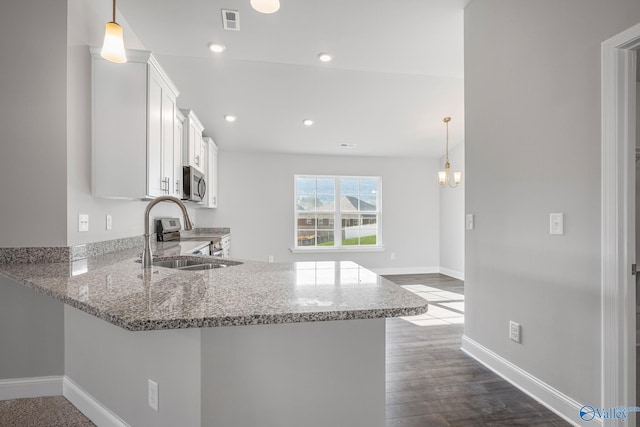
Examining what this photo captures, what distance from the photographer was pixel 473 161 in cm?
266

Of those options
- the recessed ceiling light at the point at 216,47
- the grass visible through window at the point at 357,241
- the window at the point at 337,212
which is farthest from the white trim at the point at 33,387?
the grass visible through window at the point at 357,241

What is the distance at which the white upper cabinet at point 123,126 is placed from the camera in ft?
7.36

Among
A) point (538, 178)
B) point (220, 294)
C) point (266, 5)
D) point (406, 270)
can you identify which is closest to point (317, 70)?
point (266, 5)

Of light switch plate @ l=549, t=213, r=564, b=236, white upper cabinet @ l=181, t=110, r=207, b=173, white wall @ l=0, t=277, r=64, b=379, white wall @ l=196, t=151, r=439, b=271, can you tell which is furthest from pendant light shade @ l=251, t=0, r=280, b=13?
white wall @ l=196, t=151, r=439, b=271

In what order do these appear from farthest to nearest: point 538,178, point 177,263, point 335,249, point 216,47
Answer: point 335,249
point 216,47
point 177,263
point 538,178

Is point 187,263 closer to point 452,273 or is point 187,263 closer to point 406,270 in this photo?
point 406,270

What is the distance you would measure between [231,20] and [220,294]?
257cm

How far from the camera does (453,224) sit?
20.2ft

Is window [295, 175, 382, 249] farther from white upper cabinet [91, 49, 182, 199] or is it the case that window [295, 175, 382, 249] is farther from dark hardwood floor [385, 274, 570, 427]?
white upper cabinet [91, 49, 182, 199]

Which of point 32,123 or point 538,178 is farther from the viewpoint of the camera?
point 538,178

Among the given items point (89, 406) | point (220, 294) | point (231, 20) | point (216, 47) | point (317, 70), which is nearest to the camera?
point (220, 294)

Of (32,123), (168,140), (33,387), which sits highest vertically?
(168,140)

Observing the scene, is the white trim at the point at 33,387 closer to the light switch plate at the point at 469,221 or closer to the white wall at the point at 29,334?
the white wall at the point at 29,334

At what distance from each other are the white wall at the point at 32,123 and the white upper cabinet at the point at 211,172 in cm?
275
